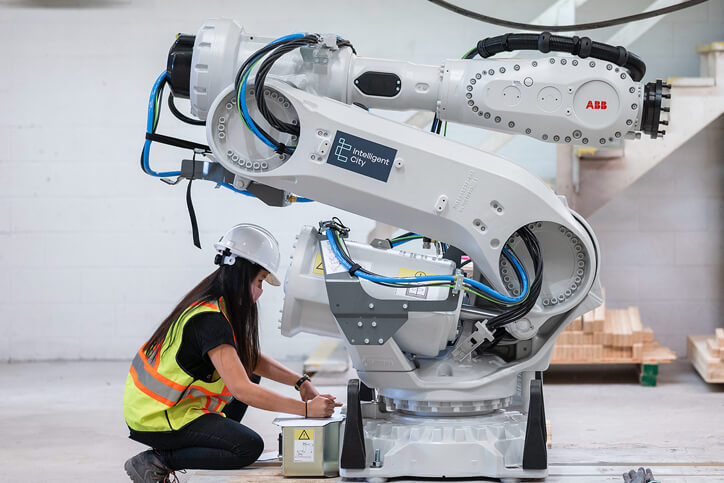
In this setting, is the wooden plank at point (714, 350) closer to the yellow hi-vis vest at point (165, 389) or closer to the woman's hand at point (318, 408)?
the woman's hand at point (318, 408)

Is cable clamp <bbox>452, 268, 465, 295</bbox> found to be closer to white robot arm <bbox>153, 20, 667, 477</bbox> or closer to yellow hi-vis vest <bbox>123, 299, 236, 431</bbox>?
white robot arm <bbox>153, 20, 667, 477</bbox>

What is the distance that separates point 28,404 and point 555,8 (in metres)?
3.95

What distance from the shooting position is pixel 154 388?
2.78 meters

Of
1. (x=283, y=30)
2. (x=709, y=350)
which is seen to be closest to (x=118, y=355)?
(x=283, y=30)

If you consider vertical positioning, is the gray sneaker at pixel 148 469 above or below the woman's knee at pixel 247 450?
below

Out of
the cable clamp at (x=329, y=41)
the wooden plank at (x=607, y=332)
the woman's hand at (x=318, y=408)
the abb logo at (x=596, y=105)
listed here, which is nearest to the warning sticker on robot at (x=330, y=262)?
the woman's hand at (x=318, y=408)

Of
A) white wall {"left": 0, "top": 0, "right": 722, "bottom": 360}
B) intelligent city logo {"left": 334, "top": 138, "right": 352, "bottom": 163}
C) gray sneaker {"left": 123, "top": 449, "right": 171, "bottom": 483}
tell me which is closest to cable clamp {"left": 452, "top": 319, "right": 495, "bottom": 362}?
intelligent city logo {"left": 334, "top": 138, "right": 352, "bottom": 163}

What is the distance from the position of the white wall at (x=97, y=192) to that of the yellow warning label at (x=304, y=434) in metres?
3.73

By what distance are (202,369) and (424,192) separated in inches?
38.6

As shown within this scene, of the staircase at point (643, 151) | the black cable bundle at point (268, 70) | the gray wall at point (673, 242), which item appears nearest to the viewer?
the black cable bundle at point (268, 70)

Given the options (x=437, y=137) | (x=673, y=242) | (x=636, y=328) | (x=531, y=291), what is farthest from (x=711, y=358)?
(x=437, y=137)

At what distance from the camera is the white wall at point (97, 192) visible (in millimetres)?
6215

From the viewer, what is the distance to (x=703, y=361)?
17.1 feet

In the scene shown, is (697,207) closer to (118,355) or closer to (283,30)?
(283,30)
